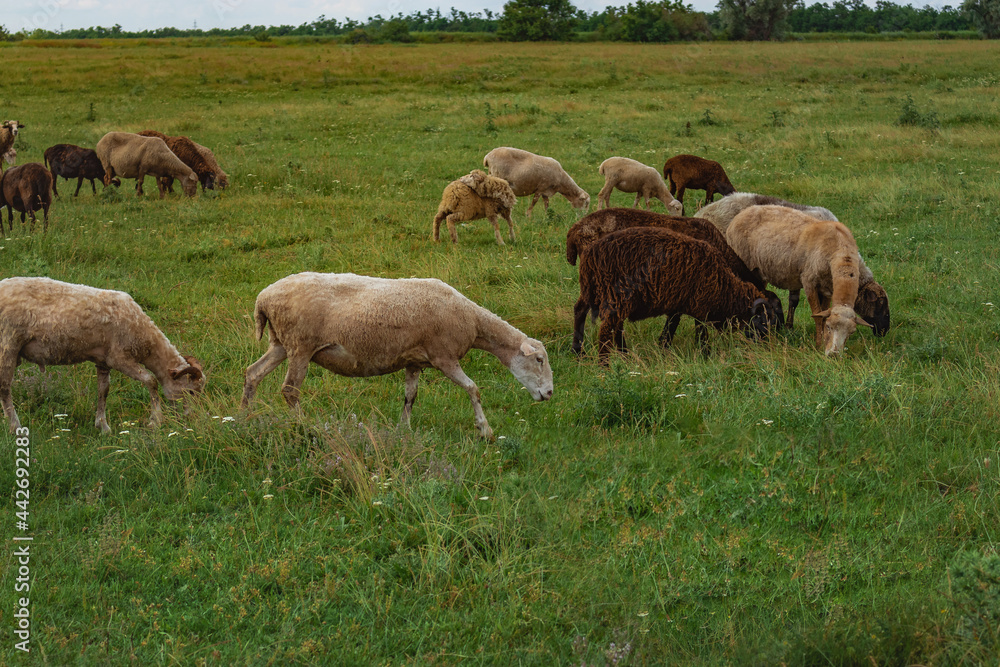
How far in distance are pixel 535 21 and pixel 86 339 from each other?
208ft

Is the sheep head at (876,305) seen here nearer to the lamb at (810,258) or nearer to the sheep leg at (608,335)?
the lamb at (810,258)

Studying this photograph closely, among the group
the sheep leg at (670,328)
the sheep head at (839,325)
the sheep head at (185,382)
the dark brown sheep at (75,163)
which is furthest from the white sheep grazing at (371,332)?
the dark brown sheep at (75,163)

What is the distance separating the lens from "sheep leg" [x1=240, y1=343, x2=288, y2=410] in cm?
679

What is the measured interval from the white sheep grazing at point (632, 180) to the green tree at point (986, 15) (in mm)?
64003

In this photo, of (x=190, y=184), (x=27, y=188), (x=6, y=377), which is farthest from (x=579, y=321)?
(x=190, y=184)

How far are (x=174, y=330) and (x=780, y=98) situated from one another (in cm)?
2731

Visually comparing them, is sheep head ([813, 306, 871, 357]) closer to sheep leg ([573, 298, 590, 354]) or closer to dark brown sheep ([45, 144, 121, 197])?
sheep leg ([573, 298, 590, 354])

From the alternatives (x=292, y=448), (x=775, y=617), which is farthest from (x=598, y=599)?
(x=292, y=448)

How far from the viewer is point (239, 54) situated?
43625 millimetres

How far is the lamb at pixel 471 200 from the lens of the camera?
42.8ft

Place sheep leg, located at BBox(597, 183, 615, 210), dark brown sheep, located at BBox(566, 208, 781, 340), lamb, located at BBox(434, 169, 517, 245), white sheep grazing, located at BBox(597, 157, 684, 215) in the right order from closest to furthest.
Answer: dark brown sheep, located at BBox(566, 208, 781, 340) → lamb, located at BBox(434, 169, 517, 245) → sheep leg, located at BBox(597, 183, 615, 210) → white sheep grazing, located at BBox(597, 157, 684, 215)

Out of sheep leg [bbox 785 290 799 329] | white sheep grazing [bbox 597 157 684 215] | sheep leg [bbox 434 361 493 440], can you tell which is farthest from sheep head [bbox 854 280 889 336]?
white sheep grazing [bbox 597 157 684 215]

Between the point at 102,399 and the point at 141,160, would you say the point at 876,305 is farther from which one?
the point at 141,160

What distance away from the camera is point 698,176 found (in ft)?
53.9
